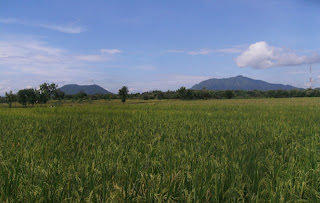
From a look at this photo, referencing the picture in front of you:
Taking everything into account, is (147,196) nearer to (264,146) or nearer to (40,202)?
(40,202)

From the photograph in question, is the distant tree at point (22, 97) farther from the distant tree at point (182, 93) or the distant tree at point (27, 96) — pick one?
the distant tree at point (182, 93)

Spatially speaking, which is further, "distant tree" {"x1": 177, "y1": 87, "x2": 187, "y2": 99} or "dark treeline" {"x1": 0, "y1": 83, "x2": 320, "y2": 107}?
"distant tree" {"x1": 177, "y1": 87, "x2": 187, "y2": 99}

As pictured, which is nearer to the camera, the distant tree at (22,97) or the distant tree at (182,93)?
the distant tree at (22,97)

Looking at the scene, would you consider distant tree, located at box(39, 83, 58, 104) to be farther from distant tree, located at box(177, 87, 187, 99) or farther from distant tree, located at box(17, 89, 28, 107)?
distant tree, located at box(177, 87, 187, 99)

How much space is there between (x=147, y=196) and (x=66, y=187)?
4.40ft

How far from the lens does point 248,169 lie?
3.39 meters

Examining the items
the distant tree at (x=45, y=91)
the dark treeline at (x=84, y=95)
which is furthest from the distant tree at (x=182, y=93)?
the distant tree at (x=45, y=91)

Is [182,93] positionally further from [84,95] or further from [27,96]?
[27,96]

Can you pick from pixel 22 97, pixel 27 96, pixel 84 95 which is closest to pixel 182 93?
pixel 84 95

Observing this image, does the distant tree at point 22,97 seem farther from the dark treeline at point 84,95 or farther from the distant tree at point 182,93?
the distant tree at point 182,93

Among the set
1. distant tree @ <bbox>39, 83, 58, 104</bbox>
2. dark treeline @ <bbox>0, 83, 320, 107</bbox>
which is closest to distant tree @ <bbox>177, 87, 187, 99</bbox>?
dark treeline @ <bbox>0, 83, 320, 107</bbox>

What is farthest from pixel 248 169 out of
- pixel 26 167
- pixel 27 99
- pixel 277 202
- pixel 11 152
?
pixel 27 99

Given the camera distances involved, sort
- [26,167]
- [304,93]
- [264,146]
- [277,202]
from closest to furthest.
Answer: [277,202]
[26,167]
[264,146]
[304,93]

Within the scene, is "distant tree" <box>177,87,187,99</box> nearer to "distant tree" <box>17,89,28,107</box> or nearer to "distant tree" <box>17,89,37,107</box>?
"distant tree" <box>17,89,37,107</box>
